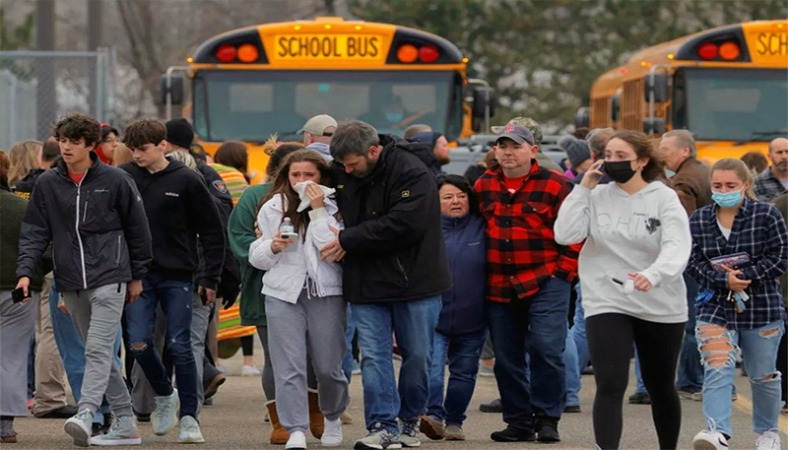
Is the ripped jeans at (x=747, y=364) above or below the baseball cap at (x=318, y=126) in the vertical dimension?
below

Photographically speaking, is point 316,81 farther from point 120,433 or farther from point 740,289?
point 740,289

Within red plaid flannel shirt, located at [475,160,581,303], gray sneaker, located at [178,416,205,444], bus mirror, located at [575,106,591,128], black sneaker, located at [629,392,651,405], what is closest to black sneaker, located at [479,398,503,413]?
black sneaker, located at [629,392,651,405]

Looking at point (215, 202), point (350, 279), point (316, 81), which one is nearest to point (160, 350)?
point (215, 202)

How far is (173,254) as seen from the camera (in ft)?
29.0

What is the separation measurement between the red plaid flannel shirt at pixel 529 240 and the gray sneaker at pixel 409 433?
82 cm

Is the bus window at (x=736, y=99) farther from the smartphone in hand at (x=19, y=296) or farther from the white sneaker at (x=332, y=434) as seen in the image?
the smartphone in hand at (x=19, y=296)

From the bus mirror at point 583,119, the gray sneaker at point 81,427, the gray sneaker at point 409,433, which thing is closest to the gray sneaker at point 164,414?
the gray sneaker at point 81,427

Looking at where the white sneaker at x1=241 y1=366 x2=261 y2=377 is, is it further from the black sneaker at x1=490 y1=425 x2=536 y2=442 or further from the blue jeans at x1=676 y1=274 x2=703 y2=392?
the black sneaker at x1=490 y1=425 x2=536 y2=442

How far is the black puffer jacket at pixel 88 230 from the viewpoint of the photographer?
8.43 meters

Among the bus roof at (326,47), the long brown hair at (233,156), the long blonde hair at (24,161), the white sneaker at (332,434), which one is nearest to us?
the white sneaker at (332,434)

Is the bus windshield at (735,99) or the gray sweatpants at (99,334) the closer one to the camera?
the gray sweatpants at (99,334)

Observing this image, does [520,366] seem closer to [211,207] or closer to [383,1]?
[211,207]

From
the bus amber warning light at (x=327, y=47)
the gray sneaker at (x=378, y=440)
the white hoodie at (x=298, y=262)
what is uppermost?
the bus amber warning light at (x=327, y=47)

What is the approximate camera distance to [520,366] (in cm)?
902
